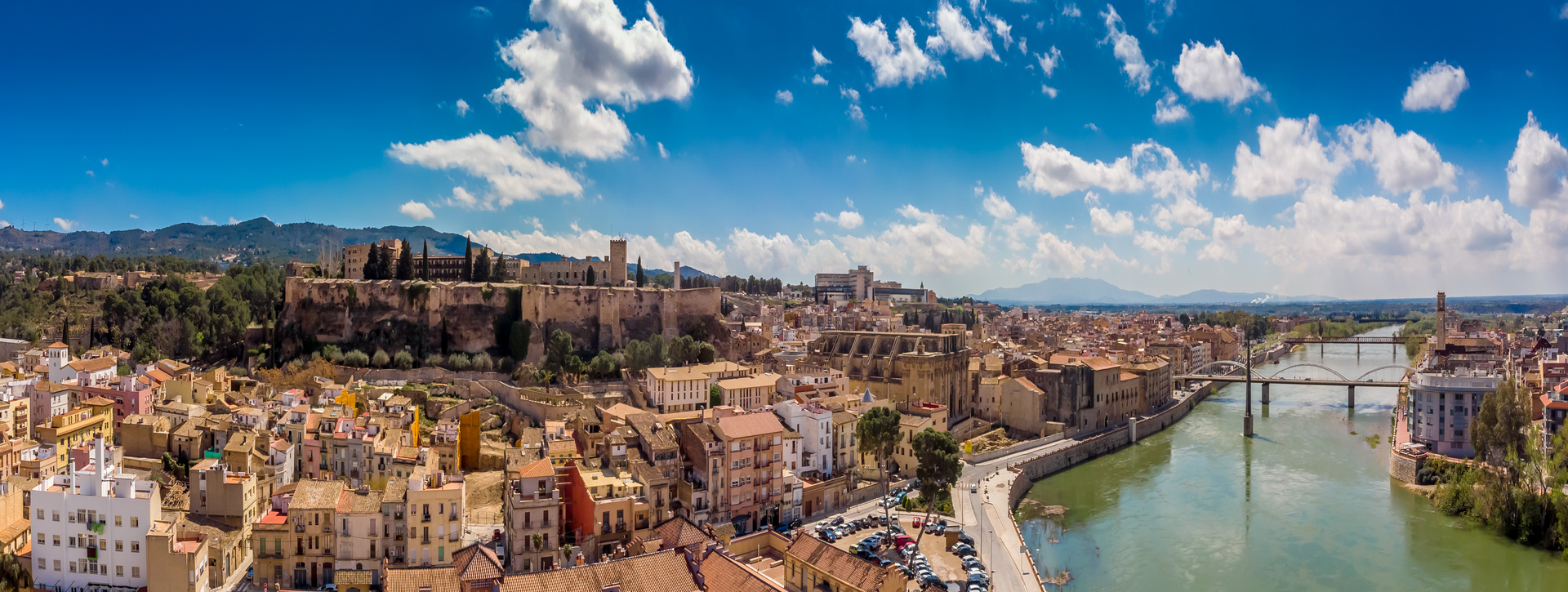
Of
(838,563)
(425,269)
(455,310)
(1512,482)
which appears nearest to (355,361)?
(455,310)

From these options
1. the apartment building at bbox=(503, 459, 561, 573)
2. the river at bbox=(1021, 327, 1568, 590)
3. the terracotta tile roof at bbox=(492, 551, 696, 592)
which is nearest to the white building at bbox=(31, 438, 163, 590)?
the terracotta tile roof at bbox=(492, 551, 696, 592)

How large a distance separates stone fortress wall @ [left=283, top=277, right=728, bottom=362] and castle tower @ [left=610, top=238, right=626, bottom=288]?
6.38 meters

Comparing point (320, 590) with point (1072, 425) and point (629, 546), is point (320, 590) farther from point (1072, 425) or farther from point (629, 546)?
point (1072, 425)

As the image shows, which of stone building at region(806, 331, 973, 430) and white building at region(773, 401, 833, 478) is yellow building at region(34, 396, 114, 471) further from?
stone building at region(806, 331, 973, 430)

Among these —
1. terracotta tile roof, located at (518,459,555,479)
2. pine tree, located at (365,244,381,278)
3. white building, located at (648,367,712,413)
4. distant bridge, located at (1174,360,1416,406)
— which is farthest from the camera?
distant bridge, located at (1174,360,1416,406)

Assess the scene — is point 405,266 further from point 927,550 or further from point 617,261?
point 927,550

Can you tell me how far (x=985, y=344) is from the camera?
42.9 metres

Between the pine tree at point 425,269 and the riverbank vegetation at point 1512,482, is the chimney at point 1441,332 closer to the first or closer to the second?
the riverbank vegetation at point 1512,482

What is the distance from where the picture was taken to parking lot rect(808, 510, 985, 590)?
14.9 metres

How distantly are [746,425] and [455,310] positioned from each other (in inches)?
743

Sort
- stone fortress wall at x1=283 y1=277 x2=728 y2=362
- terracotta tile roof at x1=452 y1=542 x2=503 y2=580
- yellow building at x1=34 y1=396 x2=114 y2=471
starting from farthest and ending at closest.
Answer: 1. stone fortress wall at x1=283 y1=277 x2=728 y2=362
2. yellow building at x1=34 y1=396 x2=114 y2=471
3. terracotta tile roof at x1=452 y1=542 x2=503 y2=580

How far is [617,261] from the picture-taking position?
40281 mm

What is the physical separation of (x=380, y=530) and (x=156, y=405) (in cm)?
1174

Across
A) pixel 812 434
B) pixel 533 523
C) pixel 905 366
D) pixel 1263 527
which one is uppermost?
pixel 905 366
